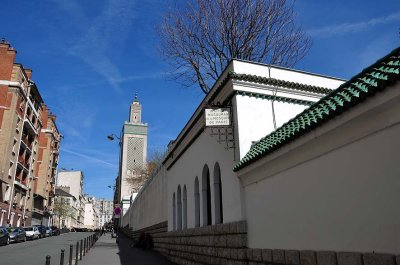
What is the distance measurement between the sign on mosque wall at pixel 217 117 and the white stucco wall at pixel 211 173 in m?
0.71

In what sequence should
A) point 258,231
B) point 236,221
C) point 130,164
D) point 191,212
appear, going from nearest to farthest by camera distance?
point 258,231
point 236,221
point 191,212
point 130,164

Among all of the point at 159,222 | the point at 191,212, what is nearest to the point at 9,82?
the point at 159,222

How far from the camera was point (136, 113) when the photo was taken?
11531 centimetres

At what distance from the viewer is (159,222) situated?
758 inches

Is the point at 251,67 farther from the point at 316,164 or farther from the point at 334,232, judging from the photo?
the point at 334,232

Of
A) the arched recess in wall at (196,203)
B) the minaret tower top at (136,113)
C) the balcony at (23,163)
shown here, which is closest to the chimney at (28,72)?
the balcony at (23,163)

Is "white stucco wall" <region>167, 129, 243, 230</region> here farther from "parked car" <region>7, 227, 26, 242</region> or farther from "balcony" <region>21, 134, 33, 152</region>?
"balcony" <region>21, 134, 33, 152</region>

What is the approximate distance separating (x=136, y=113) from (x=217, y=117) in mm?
108835

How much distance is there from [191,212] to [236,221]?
14.3 feet

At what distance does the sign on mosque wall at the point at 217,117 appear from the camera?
855 cm

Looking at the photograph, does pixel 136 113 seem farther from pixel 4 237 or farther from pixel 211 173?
pixel 211 173

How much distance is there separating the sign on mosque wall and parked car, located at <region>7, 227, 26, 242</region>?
25.8 metres

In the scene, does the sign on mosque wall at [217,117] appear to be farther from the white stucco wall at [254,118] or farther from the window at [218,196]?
the window at [218,196]

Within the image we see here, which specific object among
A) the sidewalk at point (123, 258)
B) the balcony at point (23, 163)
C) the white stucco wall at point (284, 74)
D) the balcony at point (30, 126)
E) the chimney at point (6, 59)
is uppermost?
the chimney at point (6, 59)
